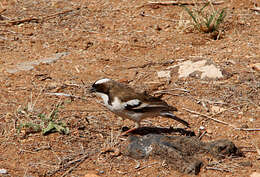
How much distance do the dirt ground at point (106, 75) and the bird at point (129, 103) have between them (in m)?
0.33

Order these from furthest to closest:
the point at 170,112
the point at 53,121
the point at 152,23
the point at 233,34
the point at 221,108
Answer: the point at 152,23
the point at 233,34
the point at 221,108
the point at 170,112
the point at 53,121

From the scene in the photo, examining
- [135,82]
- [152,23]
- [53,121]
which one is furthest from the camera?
[152,23]

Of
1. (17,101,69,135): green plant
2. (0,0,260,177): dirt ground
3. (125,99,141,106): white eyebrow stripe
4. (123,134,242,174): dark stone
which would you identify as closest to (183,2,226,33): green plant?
(0,0,260,177): dirt ground

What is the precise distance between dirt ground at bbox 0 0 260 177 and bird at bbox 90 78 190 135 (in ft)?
1.09

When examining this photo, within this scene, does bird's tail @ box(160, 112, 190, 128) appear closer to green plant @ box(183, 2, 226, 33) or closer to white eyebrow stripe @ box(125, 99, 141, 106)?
white eyebrow stripe @ box(125, 99, 141, 106)

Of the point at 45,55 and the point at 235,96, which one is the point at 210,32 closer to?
the point at 235,96

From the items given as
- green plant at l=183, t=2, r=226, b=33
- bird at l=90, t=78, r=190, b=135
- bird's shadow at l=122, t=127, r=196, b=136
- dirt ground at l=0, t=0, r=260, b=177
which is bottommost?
bird's shadow at l=122, t=127, r=196, b=136

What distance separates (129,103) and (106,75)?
6.78 ft

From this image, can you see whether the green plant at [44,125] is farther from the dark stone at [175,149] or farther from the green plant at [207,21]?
the green plant at [207,21]

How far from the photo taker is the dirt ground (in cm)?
533


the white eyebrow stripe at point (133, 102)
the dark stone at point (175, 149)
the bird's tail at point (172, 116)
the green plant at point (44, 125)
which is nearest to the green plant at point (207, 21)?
the bird's tail at point (172, 116)

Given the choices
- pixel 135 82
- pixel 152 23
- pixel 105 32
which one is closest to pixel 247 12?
pixel 152 23

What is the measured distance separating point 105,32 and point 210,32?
2.30m

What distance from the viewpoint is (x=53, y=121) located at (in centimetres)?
579
